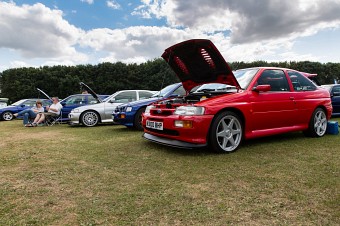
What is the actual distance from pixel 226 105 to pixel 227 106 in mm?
25

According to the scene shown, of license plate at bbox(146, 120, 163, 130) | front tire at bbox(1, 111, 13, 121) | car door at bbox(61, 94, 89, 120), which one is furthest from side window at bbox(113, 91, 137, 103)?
front tire at bbox(1, 111, 13, 121)

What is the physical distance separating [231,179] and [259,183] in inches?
12.6

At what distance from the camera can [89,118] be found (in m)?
9.73

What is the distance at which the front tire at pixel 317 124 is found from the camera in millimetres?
5762

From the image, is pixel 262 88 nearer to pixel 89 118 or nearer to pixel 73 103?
pixel 89 118

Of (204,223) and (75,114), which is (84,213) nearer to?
(204,223)

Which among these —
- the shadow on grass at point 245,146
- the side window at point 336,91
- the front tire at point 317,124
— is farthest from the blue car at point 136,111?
the side window at point 336,91

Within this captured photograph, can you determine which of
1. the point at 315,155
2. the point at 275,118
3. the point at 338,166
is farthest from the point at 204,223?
the point at 275,118

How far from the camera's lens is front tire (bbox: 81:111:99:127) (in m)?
9.65

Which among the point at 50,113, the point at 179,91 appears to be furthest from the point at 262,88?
the point at 50,113

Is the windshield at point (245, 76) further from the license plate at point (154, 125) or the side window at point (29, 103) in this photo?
the side window at point (29, 103)

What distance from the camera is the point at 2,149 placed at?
212 inches

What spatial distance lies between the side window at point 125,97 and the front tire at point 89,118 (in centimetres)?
96

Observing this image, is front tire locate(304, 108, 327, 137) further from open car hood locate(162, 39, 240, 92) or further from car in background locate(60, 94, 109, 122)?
car in background locate(60, 94, 109, 122)
